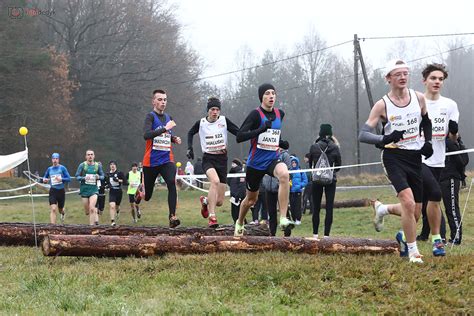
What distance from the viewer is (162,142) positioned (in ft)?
34.8

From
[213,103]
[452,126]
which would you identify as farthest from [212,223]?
[452,126]

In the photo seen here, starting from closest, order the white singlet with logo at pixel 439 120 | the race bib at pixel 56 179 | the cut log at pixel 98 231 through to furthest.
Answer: the white singlet with logo at pixel 439 120
the cut log at pixel 98 231
the race bib at pixel 56 179

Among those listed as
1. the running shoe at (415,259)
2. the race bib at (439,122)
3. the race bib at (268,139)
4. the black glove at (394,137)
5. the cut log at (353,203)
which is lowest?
the cut log at (353,203)

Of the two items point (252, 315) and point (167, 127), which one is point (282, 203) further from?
point (252, 315)

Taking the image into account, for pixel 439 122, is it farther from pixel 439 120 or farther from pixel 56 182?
pixel 56 182

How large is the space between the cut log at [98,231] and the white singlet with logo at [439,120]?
2816 millimetres

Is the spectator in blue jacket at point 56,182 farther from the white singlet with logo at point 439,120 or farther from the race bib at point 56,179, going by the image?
the white singlet with logo at point 439,120

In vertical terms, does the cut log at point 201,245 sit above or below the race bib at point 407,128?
below

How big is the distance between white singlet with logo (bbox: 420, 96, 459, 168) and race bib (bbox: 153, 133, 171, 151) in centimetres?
424

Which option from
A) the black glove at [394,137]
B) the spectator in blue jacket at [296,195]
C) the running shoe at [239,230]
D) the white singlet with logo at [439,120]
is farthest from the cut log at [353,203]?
Answer: the black glove at [394,137]

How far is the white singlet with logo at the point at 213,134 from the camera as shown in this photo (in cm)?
1057

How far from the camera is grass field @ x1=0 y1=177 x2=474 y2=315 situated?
5.28 meters

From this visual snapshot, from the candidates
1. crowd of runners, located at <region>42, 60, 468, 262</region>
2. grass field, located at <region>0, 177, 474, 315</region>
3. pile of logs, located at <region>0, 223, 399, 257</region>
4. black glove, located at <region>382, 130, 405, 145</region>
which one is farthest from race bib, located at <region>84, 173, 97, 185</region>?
black glove, located at <region>382, 130, 405, 145</region>

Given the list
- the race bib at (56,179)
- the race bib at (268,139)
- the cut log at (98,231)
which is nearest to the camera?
the race bib at (268,139)
